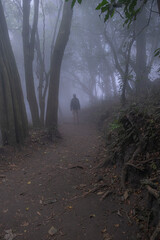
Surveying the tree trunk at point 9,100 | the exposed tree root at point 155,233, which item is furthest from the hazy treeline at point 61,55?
the exposed tree root at point 155,233

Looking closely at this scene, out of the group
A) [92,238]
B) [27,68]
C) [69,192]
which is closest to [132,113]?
[69,192]

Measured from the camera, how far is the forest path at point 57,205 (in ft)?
9.59

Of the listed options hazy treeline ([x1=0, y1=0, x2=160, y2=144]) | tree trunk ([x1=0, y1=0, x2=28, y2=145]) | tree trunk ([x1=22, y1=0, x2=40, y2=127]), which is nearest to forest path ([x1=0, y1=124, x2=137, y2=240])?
tree trunk ([x1=0, y1=0, x2=28, y2=145])

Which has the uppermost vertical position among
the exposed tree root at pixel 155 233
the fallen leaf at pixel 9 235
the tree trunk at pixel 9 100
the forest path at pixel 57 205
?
the tree trunk at pixel 9 100

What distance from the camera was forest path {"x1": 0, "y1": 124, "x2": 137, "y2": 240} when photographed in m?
2.92

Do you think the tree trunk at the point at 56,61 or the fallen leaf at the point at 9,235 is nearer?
the fallen leaf at the point at 9,235

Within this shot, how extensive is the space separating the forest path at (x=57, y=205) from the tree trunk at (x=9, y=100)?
3.94 ft

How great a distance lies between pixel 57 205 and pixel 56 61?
278 inches

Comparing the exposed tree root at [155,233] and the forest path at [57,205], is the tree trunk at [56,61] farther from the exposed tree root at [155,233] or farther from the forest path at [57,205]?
the exposed tree root at [155,233]

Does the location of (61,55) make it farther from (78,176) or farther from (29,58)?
(78,176)

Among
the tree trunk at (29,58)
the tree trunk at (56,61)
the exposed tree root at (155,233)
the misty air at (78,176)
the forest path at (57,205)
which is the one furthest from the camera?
the tree trunk at (29,58)

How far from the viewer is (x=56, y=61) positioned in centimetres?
928

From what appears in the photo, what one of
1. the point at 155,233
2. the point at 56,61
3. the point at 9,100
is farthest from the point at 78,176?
the point at 56,61

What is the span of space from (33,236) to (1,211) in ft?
3.36
